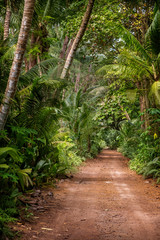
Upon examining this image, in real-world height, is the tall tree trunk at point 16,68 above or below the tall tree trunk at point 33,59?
below

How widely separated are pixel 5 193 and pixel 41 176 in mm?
2177

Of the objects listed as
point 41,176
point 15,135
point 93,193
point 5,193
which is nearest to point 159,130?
point 93,193

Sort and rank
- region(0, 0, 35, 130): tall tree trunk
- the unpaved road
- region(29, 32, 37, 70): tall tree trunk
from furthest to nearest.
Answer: region(29, 32, 37, 70): tall tree trunk, region(0, 0, 35, 130): tall tree trunk, the unpaved road

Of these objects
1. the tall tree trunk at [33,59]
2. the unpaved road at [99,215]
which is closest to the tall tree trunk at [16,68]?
the unpaved road at [99,215]

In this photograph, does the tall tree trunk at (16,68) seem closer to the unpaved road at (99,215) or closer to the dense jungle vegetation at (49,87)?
the dense jungle vegetation at (49,87)

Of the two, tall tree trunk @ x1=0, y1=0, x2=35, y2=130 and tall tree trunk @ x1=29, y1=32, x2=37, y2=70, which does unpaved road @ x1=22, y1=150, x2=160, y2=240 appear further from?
tall tree trunk @ x1=29, y1=32, x2=37, y2=70

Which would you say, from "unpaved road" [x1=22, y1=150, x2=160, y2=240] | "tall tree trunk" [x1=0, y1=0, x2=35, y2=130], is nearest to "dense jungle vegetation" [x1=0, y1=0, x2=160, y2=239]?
"tall tree trunk" [x1=0, y1=0, x2=35, y2=130]

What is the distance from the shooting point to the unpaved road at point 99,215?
348 centimetres

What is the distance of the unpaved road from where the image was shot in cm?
348

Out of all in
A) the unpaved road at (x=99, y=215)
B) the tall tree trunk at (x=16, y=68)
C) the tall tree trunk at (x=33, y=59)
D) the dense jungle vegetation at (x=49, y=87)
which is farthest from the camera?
the tall tree trunk at (x=33, y=59)

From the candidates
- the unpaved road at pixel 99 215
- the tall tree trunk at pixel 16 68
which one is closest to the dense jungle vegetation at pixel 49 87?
the tall tree trunk at pixel 16 68

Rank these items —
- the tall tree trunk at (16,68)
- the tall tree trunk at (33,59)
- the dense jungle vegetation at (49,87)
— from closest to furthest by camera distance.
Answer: the tall tree trunk at (16,68) < the dense jungle vegetation at (49,87) < the tall tree trunk at (33,59)

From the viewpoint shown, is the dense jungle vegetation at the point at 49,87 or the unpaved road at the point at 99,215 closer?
the unpaved road at the point at 99,215

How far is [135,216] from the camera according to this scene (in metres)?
4.38
